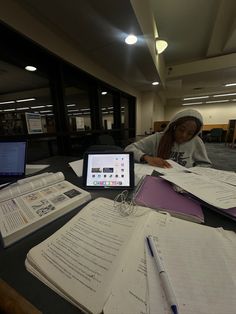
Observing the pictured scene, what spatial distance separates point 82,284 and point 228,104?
1204cm

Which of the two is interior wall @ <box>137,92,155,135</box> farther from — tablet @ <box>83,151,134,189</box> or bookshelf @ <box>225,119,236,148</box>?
tablet @ <box>83,151,134,189</box>

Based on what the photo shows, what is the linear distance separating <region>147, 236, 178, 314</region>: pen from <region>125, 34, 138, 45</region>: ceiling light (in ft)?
6.85

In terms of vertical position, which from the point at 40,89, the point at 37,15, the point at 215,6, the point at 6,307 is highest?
the point at 215,6

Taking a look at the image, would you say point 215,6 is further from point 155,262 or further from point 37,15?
point 155,262

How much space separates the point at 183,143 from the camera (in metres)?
1.45

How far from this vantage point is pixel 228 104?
30.8ft

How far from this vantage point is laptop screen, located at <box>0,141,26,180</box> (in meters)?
0.85

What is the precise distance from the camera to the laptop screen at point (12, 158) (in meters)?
0.85

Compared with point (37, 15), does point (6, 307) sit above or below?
below

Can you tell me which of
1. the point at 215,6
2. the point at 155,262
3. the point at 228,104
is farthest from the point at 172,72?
the point at 228,104

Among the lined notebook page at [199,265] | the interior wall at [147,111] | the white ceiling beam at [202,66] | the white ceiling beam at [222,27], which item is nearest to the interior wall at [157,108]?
the interior wall at [147,111]

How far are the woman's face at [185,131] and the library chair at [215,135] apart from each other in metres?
8.53

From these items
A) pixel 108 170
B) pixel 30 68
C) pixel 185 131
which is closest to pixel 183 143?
pixel 185 131

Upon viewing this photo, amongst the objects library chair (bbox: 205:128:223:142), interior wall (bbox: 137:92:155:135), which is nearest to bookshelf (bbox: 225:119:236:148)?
library chair (bbox: 205:128:223:142)
